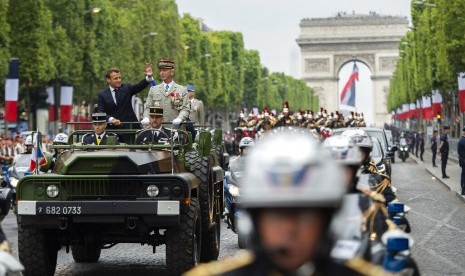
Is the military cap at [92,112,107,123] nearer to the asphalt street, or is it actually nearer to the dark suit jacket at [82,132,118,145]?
the dark suit jacket at [82,132,118,145]

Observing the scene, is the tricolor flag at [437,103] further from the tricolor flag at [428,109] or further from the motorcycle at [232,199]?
the motorcycle at [232,199]

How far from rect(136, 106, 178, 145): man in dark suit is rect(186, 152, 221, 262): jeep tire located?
0.34 meters

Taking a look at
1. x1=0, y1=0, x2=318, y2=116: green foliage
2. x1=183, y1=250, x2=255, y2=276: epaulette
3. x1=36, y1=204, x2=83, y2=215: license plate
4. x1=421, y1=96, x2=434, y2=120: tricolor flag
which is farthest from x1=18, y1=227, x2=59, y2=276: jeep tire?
x1=421, y1=96, x2=434, y2=120: tricolor flag

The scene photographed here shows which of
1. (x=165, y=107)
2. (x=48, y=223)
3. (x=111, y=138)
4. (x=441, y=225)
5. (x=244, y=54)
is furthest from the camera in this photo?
(x=244, y=54)

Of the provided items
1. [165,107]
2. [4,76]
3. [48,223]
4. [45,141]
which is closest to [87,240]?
[48,223]

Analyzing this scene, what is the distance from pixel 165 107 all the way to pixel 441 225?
27.3 feet

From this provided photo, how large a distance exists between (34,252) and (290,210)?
28.2 feet

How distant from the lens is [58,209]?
11.7 meters

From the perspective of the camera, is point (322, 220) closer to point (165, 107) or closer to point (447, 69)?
point (165, 107)

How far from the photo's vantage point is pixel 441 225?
69.5 feet

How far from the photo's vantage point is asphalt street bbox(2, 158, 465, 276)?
13.7m

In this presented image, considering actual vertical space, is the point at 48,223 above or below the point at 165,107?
below

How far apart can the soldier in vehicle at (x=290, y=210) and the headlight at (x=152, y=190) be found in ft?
27.2

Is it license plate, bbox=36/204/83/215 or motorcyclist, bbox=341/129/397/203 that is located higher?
motorcyclist, bbox=341/129/397/203
